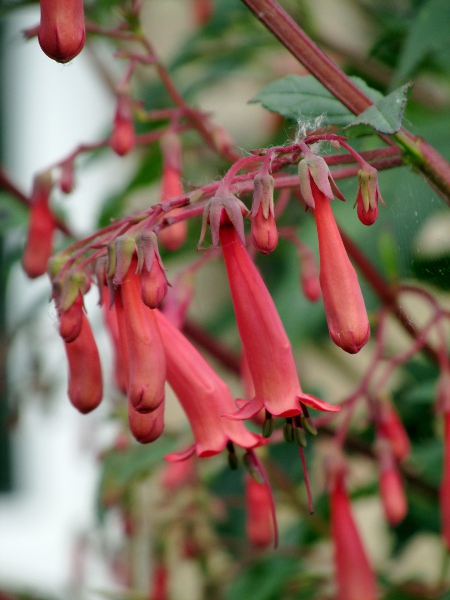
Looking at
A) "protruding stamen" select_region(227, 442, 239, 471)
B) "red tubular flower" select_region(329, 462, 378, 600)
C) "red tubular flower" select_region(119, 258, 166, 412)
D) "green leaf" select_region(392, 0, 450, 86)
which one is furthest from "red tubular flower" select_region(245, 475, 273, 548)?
"green leaf" select_region(392, 0, 450, 86)

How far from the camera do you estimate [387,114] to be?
481mm

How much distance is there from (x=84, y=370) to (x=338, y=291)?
186mm

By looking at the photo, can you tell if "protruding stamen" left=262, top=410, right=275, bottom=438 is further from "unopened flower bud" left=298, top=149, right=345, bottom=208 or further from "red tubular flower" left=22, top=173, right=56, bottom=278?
"red tubular flower" left=22, top=173, right=56, bottom=278

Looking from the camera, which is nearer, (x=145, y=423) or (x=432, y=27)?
(x=145, y=423)

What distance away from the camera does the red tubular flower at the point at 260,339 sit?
0.50m

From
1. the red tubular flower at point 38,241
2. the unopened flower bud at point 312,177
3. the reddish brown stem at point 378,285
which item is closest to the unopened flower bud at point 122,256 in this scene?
the unopened flower bud at point 312,177

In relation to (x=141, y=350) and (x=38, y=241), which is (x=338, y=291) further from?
(x=38, y=241)

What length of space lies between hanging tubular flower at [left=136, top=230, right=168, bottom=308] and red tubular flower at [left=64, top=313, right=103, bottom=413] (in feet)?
0.24

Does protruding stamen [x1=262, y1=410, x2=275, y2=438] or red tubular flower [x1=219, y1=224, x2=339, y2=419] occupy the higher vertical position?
red tubular flower [x1=219, y1=224, x2=339, y2=419]

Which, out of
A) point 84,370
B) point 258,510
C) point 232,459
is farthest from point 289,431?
point 258,510

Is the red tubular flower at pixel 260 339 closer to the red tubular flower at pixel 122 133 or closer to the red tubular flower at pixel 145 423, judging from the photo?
the red tubular flower at pixel 145 423

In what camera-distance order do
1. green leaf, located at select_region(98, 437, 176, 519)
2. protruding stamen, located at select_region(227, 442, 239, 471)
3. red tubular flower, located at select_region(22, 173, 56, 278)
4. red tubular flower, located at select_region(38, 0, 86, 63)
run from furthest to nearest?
green leaf, located at select_region(98, 437, 176, 519) < red tubular flower, located at select_region(22, 173, 56, 278) < protruding stamen, located at select_region(227, 442, 239, 471) < red tubular flower, located at select_region(38, 0, 86, 63)

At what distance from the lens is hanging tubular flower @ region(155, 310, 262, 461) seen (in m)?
0.54

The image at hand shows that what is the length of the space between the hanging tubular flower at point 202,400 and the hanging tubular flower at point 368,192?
0.15 meters
